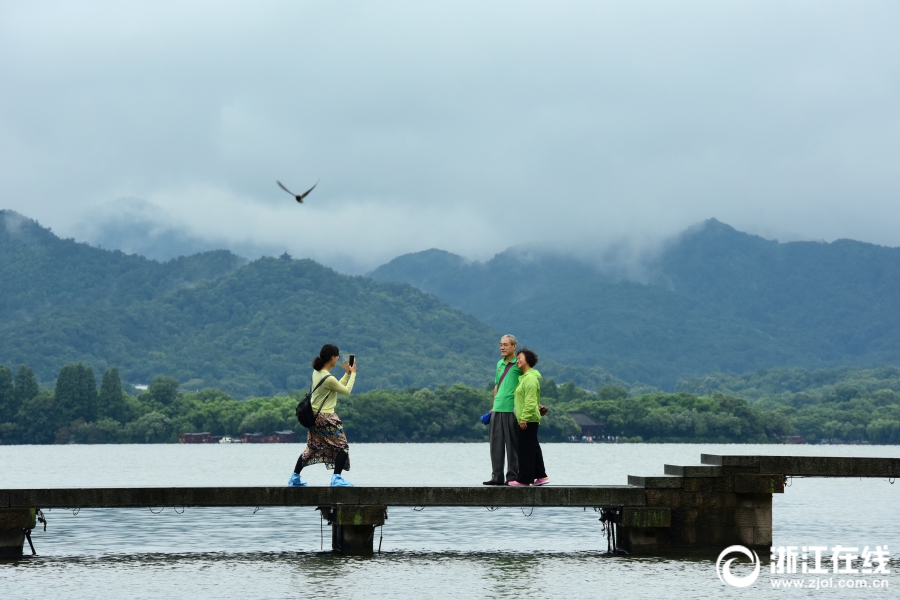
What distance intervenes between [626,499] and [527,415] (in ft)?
8.15

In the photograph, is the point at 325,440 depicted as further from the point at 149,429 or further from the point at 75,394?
the point at 75,394

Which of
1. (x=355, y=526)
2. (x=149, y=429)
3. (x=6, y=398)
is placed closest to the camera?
(x=355, y=526)

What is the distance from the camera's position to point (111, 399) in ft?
609

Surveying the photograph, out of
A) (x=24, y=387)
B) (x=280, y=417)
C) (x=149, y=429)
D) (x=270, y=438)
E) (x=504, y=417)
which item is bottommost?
(x=504, y=417)

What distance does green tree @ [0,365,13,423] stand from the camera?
181 meters

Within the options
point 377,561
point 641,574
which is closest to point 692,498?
point 641,574

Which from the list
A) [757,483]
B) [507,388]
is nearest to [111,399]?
[507,388]

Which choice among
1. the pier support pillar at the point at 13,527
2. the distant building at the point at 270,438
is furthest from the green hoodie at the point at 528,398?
the distant building at the point at 270,438

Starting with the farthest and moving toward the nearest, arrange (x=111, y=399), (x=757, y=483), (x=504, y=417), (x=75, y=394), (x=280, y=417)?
(x=280, y=417)
(x=111, y=399)
(x=75, y=394)
(x=504, y=417)
(x=757, y=483)

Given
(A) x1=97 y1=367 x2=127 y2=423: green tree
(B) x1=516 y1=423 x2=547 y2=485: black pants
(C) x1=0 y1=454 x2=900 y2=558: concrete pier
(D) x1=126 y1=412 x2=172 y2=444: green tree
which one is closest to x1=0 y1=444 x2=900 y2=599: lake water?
(C) x1=0 y1=454 x2=900 y2=558: concrete pier

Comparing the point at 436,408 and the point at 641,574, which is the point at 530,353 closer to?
the point at 641,574

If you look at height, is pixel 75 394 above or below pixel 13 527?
above

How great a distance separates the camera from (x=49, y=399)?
604ft

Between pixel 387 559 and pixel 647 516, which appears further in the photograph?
pixel 387 559
